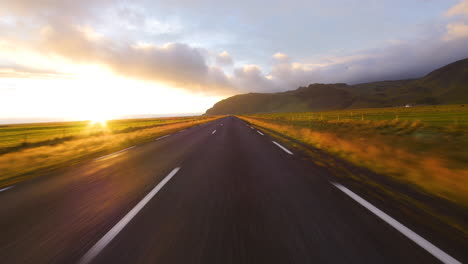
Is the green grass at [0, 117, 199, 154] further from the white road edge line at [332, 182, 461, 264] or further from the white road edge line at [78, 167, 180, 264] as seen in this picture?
the white road edge line at [332, 182, 461, 264]

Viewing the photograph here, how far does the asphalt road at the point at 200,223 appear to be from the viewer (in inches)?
86.8

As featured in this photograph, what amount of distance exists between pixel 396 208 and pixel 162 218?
3611 mm

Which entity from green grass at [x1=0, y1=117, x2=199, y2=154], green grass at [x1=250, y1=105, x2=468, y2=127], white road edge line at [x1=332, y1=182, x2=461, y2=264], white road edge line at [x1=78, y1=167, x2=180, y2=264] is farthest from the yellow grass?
green grass at [x1=0, y1=117, x2=199, y2=154]

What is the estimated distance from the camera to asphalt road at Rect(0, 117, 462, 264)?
7.24 feet

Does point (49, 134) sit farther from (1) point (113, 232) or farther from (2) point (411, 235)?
(2) point (411, 235)

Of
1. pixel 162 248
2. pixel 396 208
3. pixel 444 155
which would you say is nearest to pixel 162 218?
pixel 162 248

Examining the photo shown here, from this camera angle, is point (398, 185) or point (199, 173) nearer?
point (398, 185)

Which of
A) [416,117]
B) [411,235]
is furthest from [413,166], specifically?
[416,117]

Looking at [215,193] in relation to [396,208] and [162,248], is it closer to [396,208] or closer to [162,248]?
[162,248]

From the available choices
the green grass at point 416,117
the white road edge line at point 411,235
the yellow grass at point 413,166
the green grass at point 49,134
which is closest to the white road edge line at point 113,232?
the white road edge line at point 411,235

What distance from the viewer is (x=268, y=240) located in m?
2.43

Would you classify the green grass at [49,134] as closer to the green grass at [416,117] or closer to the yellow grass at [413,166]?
the yellow grass at [413,166]

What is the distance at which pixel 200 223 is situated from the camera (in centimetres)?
287

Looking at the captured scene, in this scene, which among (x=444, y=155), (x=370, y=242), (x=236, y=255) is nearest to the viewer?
(x=236, y=255)
